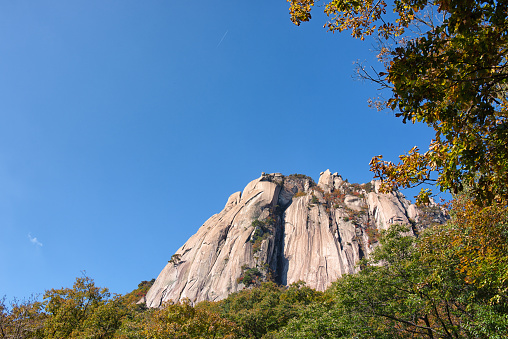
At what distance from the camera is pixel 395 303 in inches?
548

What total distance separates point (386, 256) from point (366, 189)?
65.0 m

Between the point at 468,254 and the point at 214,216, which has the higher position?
the point at 214,216

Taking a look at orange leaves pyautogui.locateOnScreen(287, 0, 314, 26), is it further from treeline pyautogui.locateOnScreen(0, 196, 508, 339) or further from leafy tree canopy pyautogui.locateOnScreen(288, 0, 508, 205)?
treeline pyautogui.locateOnScreen(0, 196, 508, 339)

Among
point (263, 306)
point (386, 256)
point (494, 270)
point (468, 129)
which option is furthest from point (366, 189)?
point (468, 129)

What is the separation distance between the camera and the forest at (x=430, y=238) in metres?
4.24

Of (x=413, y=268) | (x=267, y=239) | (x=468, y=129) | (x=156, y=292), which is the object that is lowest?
(x=468, y=129)

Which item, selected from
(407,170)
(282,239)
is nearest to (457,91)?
(407,170)

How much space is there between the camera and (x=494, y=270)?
10086mm

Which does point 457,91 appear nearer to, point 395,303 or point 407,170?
point 407,170

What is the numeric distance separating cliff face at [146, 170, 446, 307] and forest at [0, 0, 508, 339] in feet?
105

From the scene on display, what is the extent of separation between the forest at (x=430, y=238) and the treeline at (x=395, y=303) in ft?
0.20

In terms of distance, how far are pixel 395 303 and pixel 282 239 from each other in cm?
5826

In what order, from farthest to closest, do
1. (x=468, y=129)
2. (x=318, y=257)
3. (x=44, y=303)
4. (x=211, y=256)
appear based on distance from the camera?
(x=211, y=256), (x=318, y=257), (x=44, y=303), (x=468, y=129)

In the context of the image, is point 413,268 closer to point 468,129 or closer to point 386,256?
point 386,256
